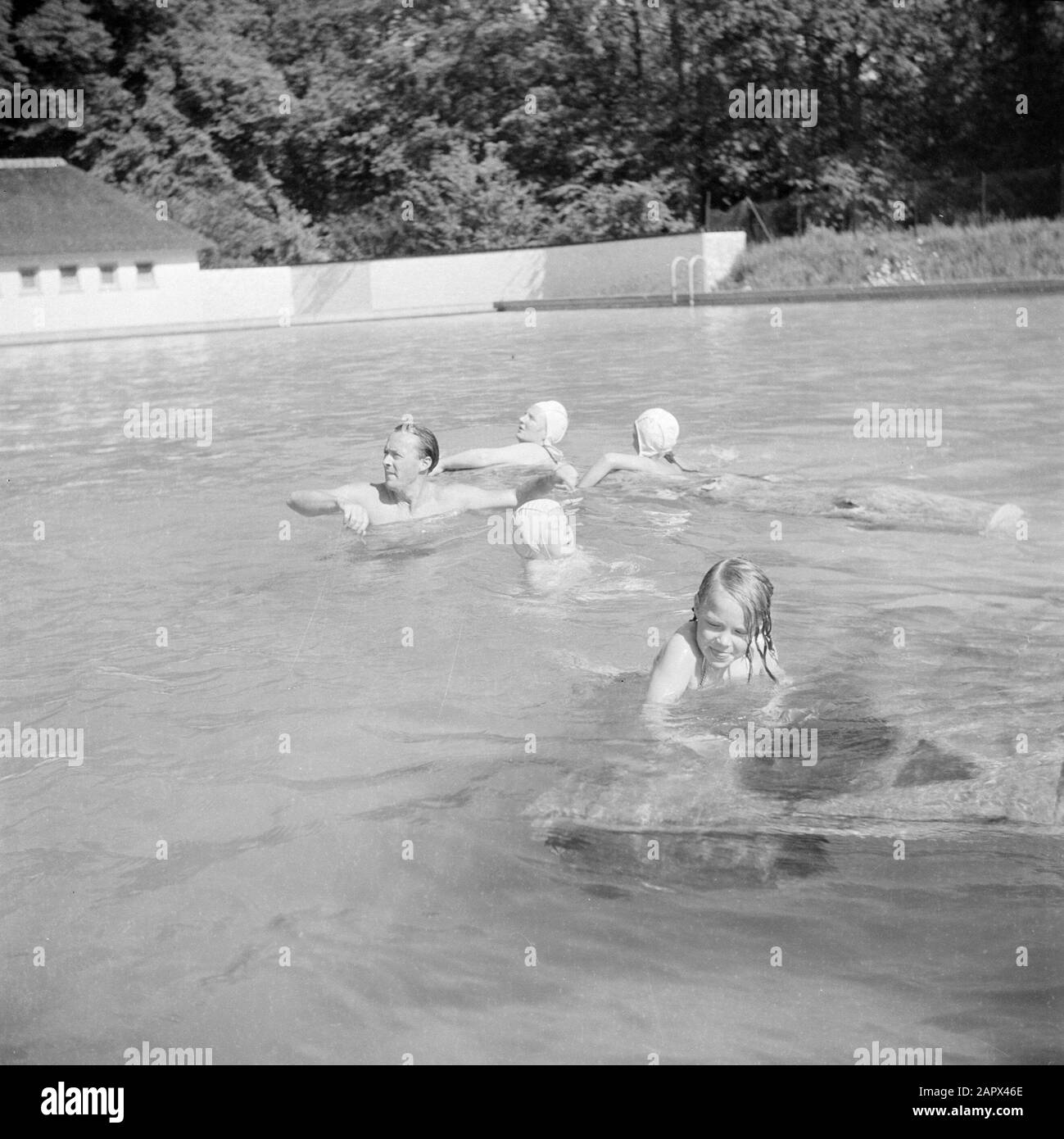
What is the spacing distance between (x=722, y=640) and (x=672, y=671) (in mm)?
332

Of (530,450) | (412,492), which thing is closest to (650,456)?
(530,450)

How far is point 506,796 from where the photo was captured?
200 inches

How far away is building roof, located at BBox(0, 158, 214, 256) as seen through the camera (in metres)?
34.8

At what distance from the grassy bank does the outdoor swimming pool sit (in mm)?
16267

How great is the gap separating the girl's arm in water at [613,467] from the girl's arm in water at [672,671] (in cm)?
412

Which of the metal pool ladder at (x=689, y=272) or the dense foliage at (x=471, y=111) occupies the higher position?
the dense foliage at (x=471, y=111)

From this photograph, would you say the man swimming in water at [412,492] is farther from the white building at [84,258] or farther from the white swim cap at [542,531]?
the white building at [84,258]

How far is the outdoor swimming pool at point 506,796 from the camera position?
147 inches

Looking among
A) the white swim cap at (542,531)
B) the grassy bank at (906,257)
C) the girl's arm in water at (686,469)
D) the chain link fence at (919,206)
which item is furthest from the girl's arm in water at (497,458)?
the chain link fence at (919,206)

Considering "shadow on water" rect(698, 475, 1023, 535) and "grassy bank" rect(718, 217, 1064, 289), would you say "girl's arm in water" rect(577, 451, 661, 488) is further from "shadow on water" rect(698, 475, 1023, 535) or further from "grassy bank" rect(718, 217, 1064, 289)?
"grassy bank" rect(718, 217, 1064, 289)

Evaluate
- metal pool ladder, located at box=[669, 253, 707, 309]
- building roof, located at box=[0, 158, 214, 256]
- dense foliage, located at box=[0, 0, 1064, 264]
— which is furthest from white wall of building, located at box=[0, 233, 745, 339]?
dense foliage, located at box=[0, 0, 1064, 264]

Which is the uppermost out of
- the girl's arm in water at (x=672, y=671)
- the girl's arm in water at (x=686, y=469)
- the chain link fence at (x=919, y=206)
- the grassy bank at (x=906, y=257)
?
the chain link fence at (x=919, y=206)

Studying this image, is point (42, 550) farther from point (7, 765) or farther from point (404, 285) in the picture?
point (404, 285)
